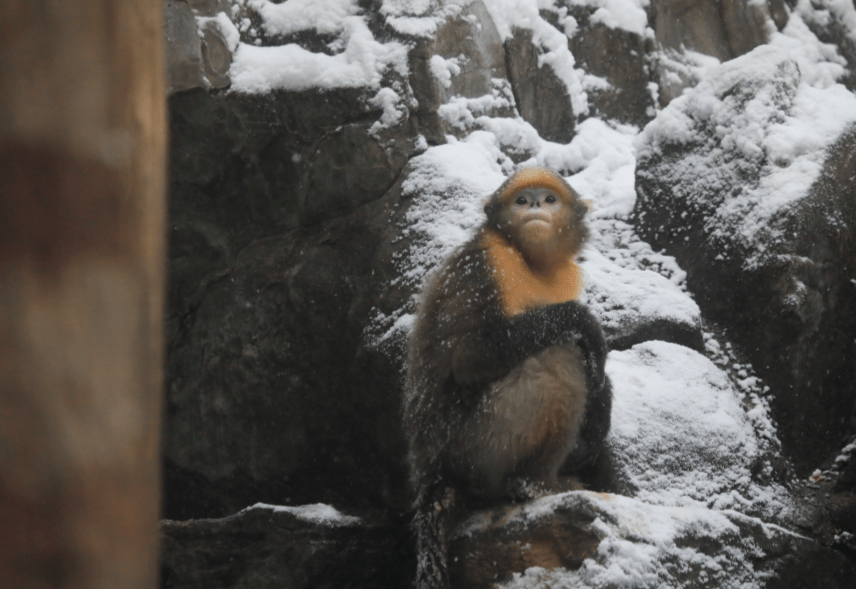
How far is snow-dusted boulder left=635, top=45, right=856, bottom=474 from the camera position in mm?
5117

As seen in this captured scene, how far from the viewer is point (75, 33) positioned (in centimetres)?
103

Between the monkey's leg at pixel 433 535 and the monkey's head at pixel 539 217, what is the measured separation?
1.31 m

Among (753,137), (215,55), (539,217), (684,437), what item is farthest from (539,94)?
(684,437)

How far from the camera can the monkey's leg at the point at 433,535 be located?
139 inches

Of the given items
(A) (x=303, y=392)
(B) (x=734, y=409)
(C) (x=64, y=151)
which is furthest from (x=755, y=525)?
(C) (x=64, y=151)

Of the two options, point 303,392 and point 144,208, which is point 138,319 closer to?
point 144,208

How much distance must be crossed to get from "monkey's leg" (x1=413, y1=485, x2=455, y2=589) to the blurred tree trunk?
8.52 feet

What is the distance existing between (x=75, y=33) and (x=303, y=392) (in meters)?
4.59

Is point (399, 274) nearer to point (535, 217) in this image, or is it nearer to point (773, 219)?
point (535, 217)

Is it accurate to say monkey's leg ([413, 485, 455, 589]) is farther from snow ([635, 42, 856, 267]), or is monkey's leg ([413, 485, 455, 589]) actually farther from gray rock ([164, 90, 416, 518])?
snow ([635, 42, 856, 267])

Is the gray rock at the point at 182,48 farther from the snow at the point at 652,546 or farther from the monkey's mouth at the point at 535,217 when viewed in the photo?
the snow at the point at 652,546

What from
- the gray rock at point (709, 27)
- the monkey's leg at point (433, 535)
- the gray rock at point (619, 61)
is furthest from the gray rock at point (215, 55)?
the gray rock at point (709, 27)

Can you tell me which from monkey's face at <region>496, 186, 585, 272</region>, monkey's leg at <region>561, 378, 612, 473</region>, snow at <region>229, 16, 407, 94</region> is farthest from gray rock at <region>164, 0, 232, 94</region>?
monkey's leg at <region>561, 378, 612, 473</region>

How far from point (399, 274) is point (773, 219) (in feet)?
8.69
